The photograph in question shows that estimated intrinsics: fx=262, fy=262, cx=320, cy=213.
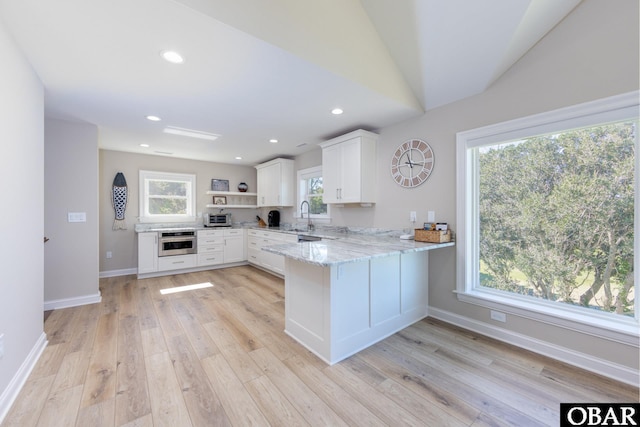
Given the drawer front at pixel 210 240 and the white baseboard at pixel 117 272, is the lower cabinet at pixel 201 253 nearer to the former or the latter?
the drawer front at pixel 210 240

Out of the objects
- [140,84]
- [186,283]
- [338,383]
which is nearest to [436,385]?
[338,383]

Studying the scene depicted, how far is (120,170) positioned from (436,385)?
5840mm

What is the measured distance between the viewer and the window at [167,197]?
16.9ft

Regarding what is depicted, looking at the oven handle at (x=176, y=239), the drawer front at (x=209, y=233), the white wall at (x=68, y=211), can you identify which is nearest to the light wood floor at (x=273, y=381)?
the white wall at (x=68, y=211)

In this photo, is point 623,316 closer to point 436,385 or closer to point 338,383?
point 436,385

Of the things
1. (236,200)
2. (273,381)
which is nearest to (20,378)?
(273,381)

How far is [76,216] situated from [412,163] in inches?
166

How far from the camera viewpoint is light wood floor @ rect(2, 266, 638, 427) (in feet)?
5.00

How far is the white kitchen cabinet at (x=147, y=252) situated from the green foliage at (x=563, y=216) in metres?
4.98

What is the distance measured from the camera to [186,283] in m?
4.31

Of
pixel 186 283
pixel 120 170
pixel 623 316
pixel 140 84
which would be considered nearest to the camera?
pixel 623 316

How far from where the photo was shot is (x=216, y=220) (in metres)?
5.68

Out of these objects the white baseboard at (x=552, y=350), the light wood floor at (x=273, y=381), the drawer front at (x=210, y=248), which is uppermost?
the drawer front at (x=210, y=248)

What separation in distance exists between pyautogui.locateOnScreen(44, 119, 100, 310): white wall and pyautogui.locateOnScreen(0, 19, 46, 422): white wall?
3.98 feet
